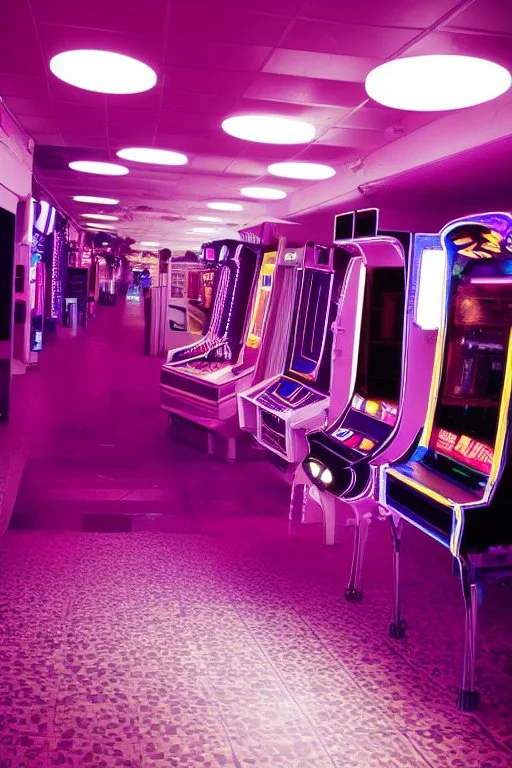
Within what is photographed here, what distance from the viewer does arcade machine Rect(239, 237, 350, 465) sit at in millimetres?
4574

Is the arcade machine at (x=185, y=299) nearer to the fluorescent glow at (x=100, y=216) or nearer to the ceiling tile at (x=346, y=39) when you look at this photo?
the fluorescent glow at (x=100, y=216)

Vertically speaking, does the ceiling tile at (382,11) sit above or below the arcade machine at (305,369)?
above

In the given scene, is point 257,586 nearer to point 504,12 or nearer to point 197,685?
point 197,685

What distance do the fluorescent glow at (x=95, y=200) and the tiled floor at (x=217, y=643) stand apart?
8943 millimetres

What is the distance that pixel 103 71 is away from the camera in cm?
550

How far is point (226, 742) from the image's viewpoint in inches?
89.0

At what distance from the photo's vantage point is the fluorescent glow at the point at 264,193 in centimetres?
1132

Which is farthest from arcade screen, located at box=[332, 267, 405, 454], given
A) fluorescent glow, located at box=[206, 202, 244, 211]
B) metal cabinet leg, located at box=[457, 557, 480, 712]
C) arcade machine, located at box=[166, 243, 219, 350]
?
fluorescent glow, located at box=[206, 202, 244, 211]

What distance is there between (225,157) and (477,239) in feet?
21.7

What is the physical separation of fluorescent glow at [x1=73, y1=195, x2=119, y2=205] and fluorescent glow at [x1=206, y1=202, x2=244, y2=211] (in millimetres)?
1783

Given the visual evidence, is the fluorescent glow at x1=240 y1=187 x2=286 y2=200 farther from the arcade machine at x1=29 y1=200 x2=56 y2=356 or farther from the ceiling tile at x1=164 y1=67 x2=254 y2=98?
the ceiling tile at x1=164 y1=67 x2=254 y2=98

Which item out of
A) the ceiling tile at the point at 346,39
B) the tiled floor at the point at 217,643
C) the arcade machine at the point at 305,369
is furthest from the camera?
the arcade machine at the point at 305,369

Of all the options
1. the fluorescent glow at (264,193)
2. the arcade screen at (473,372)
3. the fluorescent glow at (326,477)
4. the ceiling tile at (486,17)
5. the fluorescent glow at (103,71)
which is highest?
the fluorescent glow at (264,193)

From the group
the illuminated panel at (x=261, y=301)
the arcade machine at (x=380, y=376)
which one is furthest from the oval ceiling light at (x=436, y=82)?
the arcade machine at (x=380, y=376)
